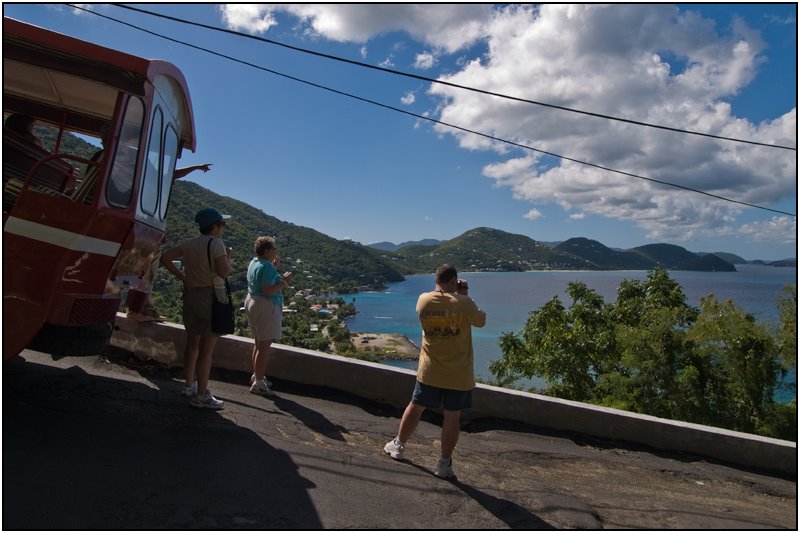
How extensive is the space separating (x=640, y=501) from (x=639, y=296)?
1129 inches

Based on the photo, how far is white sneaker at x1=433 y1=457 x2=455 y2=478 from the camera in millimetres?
4176

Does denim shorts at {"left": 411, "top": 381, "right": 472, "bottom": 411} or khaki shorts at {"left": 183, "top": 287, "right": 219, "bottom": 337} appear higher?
khaki shorts at {"left": 183, "top": 287, "right": 219, "bottom": 337}

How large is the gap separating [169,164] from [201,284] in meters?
1.29

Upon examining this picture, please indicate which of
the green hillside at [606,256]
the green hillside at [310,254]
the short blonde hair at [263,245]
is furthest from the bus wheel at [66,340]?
the green hillside at [606,256]

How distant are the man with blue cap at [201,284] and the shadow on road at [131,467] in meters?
0.38

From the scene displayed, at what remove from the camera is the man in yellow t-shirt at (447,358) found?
4.22 metres

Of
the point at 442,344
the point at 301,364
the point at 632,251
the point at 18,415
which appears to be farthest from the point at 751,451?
the point at 632,251

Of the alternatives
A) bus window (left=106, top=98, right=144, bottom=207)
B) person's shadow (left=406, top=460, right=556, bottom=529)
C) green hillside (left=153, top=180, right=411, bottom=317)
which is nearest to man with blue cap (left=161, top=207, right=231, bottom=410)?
bus window (left=106, top=98, right=144, bottom=207)

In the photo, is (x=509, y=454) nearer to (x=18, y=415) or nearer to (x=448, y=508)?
(x=448, y=508)

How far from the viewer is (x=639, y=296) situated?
100.0 feet

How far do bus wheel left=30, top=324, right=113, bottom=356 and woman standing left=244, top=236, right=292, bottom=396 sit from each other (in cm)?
187

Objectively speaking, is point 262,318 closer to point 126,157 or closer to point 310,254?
point 126,157

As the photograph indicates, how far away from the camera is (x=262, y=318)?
5531 mm

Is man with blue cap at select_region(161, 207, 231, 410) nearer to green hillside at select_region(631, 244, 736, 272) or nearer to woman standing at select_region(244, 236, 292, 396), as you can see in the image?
woman standing at select_region(244, 236, 292, 396)
